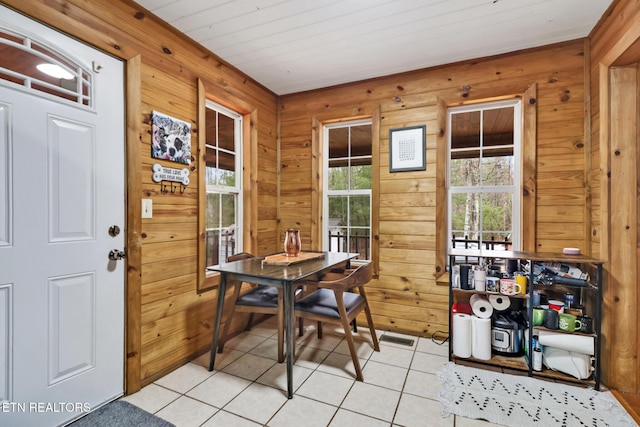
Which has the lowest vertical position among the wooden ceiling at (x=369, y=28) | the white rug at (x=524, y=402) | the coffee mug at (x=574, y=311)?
the white rug at (x=524, y=402)

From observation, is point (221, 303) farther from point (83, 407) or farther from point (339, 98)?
point (339, 98)

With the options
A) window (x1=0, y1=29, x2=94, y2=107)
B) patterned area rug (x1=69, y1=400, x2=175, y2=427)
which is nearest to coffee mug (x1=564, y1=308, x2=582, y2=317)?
patterned area rug (x1=69, y1=400, x2=175, y2=427)

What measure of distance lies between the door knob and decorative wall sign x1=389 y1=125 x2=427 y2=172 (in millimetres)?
2352

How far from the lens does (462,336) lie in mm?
2285

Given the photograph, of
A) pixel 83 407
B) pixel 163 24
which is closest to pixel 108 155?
pixel 163 24

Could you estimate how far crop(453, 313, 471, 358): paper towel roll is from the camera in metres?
2.28

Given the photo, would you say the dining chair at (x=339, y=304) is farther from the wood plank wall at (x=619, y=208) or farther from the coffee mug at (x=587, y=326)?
the wood plank wall at (x=619, y=208)

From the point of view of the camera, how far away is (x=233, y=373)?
2.18 metres

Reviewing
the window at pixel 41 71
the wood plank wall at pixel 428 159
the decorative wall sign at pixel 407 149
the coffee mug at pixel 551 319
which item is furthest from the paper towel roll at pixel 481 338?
the window at pixel 41 71

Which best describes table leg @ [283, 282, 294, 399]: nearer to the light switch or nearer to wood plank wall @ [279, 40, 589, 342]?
the light switch

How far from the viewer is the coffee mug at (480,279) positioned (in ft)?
7.47

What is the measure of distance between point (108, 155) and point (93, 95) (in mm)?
351

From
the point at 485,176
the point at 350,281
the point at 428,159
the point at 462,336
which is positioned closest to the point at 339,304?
the point at 350,281

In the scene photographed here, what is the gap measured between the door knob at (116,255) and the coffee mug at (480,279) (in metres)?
2.52
